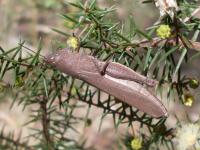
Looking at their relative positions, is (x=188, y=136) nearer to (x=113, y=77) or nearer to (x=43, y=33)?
(x=113, y=77)

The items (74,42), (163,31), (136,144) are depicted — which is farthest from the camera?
(136,144)

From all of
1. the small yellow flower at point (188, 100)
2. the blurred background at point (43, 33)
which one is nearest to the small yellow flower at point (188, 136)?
the small yellow flower at point (188, 100)

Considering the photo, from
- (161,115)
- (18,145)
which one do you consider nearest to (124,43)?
(161,115)

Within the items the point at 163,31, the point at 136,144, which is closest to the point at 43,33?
the point at 136,144

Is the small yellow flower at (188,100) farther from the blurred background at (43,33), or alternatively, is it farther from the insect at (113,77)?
the blurred background at (43,33)

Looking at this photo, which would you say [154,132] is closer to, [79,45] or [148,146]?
[148,146]

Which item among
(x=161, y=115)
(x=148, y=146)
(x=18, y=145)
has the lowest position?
(x=18, y=145)
